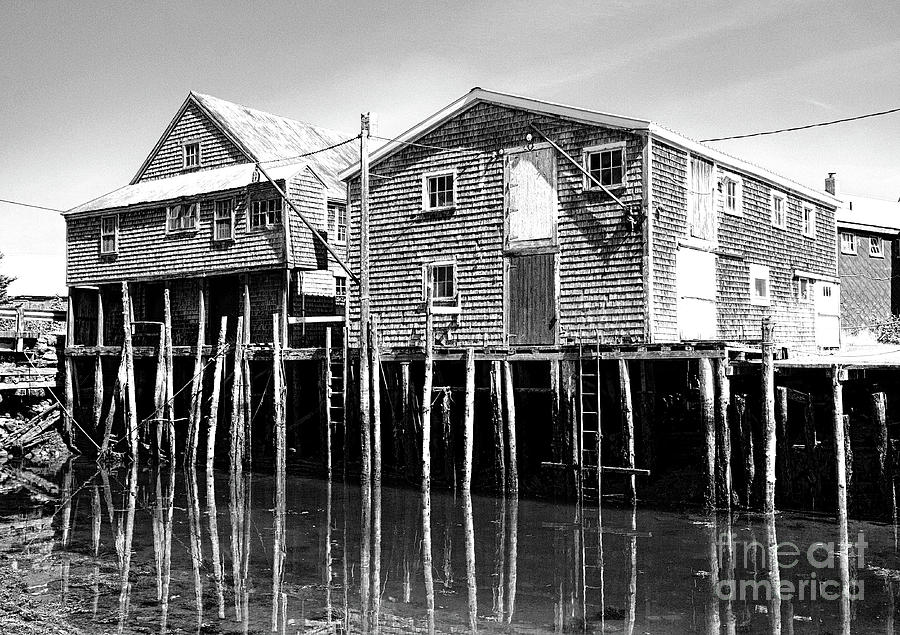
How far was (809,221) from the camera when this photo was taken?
112ft

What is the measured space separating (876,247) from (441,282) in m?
28.8

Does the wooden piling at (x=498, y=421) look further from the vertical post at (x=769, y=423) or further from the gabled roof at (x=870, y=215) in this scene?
the gabled roof at (x=870, y=215)

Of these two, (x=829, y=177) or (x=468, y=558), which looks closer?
(x=468, y=558)

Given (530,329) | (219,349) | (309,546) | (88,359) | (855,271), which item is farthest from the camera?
(855,271)

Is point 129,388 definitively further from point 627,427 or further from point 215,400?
point 627,427

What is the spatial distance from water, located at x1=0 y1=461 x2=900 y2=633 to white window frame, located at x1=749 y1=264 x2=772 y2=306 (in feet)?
34.9

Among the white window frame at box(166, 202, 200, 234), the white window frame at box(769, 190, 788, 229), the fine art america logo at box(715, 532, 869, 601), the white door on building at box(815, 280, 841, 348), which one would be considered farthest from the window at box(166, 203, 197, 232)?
the fine art america logo at box(715, 532, 869, 601)

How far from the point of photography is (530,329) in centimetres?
2569

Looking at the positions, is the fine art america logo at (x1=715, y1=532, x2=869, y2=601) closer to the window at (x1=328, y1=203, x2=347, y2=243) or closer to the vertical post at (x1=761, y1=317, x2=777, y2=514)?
the vertical post at (x1=761, y1=317, x2=777, y2=514)

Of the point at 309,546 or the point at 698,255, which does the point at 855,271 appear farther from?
the point at 309,546

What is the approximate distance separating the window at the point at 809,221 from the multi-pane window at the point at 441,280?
1402cm

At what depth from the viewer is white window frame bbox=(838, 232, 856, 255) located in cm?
4547

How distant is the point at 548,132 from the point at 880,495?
12.2 metres

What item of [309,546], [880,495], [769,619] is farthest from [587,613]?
[880,495]
